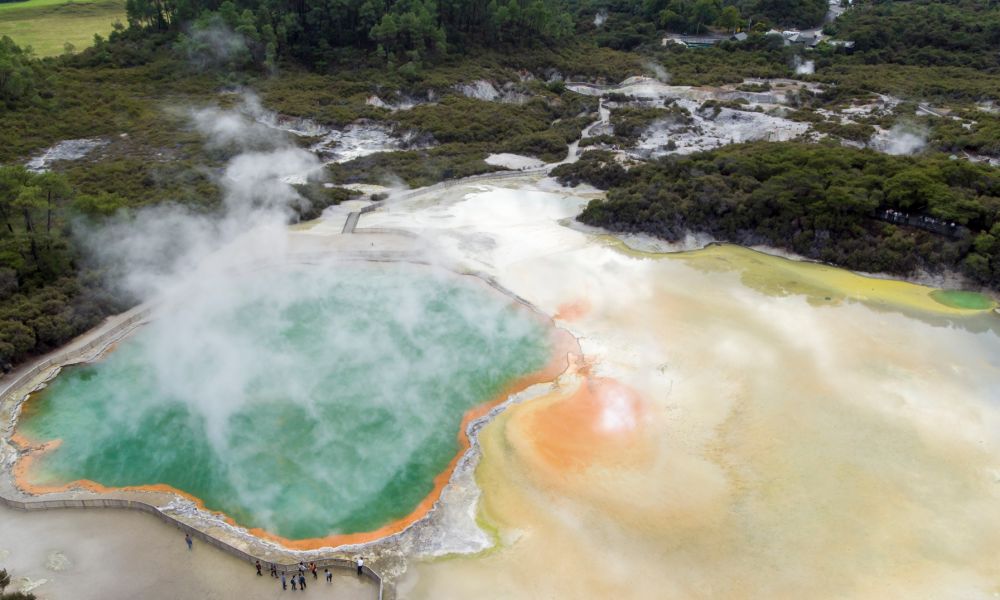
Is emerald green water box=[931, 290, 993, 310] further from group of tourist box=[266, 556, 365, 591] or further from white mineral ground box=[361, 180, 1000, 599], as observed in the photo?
group of tourist box=[266, 556, 365, 591]

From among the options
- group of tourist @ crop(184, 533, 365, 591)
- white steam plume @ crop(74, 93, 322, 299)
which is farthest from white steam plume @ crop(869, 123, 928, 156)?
group of tourist @ crop(184, 533, 365, 591)

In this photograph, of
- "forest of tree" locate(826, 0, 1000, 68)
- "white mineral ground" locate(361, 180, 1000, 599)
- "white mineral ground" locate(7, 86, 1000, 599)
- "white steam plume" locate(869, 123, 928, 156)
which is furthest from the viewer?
"forest of tree" locate(826, 0, 1000, 68)

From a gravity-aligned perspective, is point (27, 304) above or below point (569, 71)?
below

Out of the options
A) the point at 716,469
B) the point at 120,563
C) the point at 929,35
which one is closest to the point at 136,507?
the point at 120,563

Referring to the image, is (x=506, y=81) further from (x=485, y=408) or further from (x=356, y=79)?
(x=485, y=408)

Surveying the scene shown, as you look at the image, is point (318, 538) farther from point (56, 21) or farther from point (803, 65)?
point (56, 21)

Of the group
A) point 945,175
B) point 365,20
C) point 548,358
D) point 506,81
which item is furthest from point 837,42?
point 548,358
